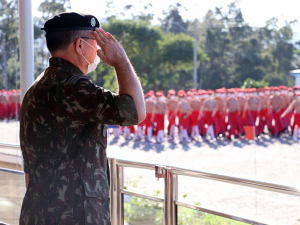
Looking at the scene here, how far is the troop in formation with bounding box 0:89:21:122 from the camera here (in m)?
3.72

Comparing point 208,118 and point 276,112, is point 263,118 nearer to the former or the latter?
point 276,112

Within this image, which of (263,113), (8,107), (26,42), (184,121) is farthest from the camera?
(263,113)

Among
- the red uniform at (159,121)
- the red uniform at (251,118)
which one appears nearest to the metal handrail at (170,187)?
the red uniform at (159,121)

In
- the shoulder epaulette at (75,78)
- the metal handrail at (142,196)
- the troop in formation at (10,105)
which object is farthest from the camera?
the troop in formation at (10,105)

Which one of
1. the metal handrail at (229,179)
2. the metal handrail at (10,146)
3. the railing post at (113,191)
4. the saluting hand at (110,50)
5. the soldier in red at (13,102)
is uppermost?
the saluting hand at (110,50)

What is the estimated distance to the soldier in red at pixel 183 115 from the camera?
14.9 metres

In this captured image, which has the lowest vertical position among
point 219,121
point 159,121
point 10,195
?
point 219,121

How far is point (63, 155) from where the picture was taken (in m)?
1.50

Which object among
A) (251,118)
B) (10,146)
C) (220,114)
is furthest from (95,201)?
(251,118)

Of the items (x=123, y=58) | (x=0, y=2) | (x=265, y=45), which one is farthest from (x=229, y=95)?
(x=265, y=45)

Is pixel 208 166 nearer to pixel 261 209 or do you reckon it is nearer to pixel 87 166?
pixel 261 209

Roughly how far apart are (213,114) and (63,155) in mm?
13907

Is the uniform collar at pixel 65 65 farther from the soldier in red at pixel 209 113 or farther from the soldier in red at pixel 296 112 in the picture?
the soldier in red at pixel 209 113

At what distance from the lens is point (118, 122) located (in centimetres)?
140
